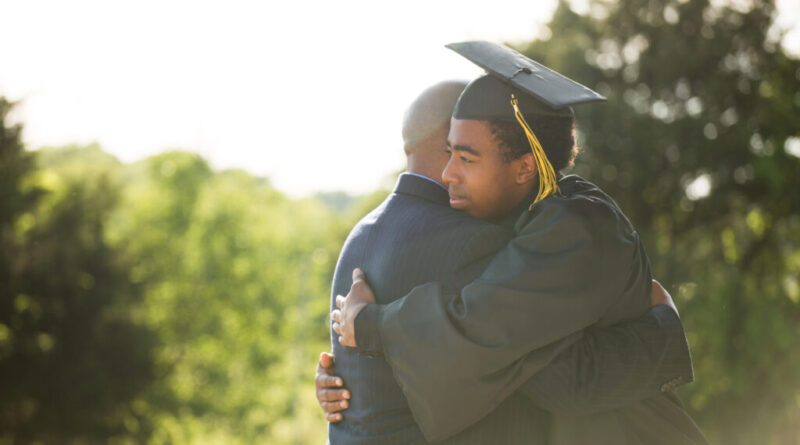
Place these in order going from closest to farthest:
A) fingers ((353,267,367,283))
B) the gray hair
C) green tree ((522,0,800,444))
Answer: fingers ((353,267,367,283))
the gray hair
green tree ((522,0,800,444))

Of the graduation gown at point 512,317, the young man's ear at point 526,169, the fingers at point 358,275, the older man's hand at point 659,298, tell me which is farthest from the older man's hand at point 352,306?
the older man's hand at point 659,298

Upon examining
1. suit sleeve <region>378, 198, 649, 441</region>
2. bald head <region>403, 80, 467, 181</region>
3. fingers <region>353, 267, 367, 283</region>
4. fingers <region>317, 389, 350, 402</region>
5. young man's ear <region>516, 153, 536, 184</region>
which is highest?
bald head <region>403, 80, 467, 181</region>

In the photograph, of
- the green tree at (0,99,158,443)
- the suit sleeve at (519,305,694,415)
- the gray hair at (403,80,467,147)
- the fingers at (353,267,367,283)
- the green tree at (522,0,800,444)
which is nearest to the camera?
the suit sleeve at (519,305,694,415)

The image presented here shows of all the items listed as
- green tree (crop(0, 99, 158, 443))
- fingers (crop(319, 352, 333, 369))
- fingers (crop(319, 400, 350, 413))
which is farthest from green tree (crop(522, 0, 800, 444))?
fingers (crop(319, 400, 350, 413))

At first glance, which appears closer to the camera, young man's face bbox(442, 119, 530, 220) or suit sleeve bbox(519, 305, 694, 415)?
suit sleeve bbox(519, 305, 694, 415)

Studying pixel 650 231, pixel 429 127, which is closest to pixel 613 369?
pixel 429 127

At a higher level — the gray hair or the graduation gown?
the gray hair

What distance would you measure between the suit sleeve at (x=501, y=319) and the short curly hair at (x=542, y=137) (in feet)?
0.91

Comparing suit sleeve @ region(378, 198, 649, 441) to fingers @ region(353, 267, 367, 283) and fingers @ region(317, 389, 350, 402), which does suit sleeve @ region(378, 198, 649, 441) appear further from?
fingers @ region(317, 389, 350, 402)

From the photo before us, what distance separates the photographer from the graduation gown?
2.36m

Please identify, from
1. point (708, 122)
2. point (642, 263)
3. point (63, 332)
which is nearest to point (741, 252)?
point (708, 122)

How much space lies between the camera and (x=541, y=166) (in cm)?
264

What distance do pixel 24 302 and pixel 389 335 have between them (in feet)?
72.4

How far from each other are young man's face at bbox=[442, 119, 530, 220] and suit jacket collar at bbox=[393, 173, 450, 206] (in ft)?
0.16
